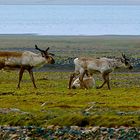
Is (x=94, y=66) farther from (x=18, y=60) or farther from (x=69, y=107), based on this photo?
(x=69, y=107)

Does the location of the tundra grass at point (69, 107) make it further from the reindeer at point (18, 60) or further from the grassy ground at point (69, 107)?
the reindeer at point (18, 60)

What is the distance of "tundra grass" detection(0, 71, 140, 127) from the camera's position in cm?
1959

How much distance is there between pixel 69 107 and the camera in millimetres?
22781

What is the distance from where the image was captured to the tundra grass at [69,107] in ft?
64.3

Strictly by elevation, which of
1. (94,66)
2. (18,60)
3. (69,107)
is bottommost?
(69,107)

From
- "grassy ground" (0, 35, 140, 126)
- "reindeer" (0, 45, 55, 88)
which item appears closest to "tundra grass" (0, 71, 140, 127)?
"grassy ground" (0, 35, 140, 126)

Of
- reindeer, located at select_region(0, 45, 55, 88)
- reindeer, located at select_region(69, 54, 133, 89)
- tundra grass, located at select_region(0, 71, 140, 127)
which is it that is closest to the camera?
tundra grass, located at select_region(0, 71, 140, 127)

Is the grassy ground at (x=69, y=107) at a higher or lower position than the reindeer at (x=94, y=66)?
lower

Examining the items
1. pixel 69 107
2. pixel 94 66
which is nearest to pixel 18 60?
pixel 94 66

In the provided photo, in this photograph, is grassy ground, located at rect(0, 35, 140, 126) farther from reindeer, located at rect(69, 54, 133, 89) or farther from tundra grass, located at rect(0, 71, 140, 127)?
reindeer, located at rect(69, 54, 133, 89)

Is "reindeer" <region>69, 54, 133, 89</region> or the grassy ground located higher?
"reindeer" <region>69, 54, 133, 89</region>

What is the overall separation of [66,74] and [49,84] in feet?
33.1

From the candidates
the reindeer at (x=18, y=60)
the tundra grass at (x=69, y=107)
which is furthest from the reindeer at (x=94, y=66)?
the reindeer at (x=18, y=60)

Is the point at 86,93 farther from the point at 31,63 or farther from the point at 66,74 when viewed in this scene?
the point at 66,74
